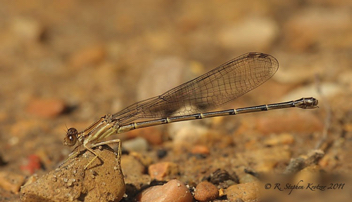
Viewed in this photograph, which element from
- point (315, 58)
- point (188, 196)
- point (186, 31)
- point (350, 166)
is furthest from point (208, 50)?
point (188, 196)

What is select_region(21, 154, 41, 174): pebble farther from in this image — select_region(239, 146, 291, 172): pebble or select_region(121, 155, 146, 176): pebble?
select_region(239, 146, 291, 172): pebble

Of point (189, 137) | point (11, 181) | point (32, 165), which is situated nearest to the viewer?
point (11, 181)

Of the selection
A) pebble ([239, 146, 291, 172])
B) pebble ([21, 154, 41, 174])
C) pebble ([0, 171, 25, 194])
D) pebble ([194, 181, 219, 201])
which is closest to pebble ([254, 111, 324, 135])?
pebble ([239, 146, 291, 172])

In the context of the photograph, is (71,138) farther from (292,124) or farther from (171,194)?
(292,124)

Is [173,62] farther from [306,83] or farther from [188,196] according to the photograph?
[188,196]

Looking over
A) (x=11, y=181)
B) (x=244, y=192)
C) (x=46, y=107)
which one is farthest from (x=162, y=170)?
(x=46, y=107)
